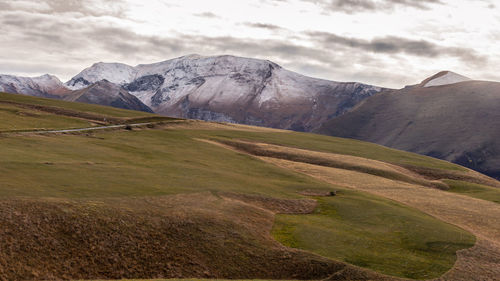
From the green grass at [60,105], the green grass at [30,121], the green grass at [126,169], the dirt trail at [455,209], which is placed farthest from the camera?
the green grass at [60,105]

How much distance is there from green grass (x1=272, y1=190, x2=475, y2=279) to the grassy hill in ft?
0.59

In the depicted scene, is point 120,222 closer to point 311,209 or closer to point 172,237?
point 172,237

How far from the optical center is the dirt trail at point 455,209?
45.6 metres

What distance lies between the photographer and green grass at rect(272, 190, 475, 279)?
44.0 m

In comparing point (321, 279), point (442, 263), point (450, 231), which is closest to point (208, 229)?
point (321, 279)

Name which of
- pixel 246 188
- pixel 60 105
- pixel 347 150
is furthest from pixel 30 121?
pixel 347 150

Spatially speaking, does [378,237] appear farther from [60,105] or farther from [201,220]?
[60,105]

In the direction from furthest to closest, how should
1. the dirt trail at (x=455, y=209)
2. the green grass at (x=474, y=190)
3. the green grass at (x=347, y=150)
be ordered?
the green grass at (x=347, y=150) < the green grass at (x=474, y=190) < the dirt trail at (x=455, y=209)

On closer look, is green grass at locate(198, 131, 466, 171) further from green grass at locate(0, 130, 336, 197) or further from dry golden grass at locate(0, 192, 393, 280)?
dry golden grass at locate(0, 192, 393, 280)

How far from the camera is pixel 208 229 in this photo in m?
43.9

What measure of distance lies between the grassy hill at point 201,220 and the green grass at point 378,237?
0.59 ft

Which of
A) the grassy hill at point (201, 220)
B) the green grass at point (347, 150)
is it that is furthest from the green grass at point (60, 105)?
the grassy hill at point (201, 220)

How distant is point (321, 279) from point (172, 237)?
12883 millimetres

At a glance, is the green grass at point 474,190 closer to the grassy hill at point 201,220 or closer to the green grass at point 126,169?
the grassy hill at point 201,220
